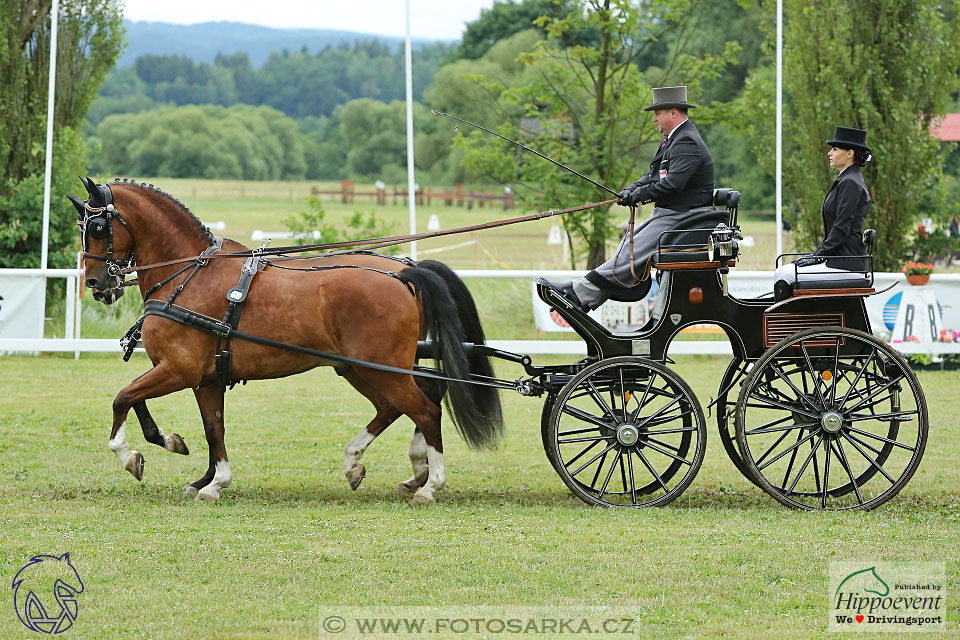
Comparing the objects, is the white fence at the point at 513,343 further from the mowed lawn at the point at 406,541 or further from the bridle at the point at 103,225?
the bridle at the point at 103,225

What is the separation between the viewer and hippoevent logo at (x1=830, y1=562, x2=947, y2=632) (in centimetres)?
448

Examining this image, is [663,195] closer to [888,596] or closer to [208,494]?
[888,596]

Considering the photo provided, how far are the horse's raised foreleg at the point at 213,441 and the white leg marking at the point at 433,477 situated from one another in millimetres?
1213

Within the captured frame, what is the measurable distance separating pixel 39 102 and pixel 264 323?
10904 mm

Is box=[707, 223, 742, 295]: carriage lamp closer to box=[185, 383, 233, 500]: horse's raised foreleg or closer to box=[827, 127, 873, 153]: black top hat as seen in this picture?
box=[827, 127, 873, 153]: black top hat

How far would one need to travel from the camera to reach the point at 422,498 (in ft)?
22.6

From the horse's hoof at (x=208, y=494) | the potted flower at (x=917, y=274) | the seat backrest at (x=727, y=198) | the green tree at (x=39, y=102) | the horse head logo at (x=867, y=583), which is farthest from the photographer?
the green tree at (x=39, y=102)

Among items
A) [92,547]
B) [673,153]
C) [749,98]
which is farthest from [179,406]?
[749,98]

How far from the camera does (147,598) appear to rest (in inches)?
187

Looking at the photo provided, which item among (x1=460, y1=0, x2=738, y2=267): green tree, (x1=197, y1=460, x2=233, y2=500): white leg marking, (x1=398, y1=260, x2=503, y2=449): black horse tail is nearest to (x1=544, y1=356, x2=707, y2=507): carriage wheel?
(x1=398, y1=260, x2=503, y2=449): black horse tail

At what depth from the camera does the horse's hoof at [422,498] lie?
6.88m

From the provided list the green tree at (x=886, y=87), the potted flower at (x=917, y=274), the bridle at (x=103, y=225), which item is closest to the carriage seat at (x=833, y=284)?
the bridle at (x=103, y=225)

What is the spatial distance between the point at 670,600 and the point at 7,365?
1083 cm

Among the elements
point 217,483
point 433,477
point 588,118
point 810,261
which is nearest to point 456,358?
point 433,477
